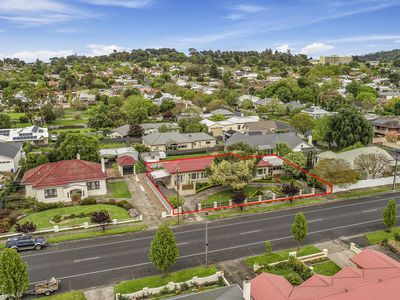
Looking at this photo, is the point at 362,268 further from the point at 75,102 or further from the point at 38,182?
the point at 75,102

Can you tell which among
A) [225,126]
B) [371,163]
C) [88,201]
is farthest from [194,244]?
[225,126]

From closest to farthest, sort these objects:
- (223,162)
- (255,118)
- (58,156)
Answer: (223,162) < (58,156) < (255,118)

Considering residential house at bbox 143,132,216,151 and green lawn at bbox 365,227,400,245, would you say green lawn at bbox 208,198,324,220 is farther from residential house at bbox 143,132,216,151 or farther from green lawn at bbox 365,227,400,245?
residential house at bbox 143,132,216,151

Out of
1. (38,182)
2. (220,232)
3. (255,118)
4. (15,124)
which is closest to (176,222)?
(220,232)

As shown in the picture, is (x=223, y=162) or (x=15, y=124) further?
(x=15, y=124)

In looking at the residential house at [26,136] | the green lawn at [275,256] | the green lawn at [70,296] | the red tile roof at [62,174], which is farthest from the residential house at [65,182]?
the residential house at [26,136]
